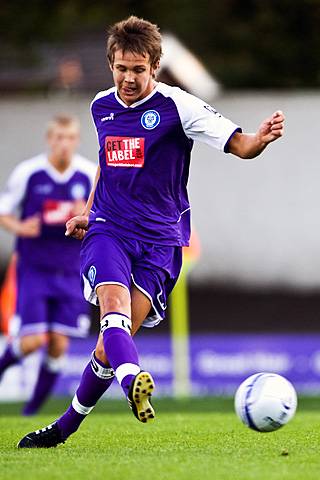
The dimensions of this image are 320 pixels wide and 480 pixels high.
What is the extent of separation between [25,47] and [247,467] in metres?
16.9

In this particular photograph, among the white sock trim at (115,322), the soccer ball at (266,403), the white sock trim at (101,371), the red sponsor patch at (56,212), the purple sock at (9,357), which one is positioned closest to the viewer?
the soccer ball at (266,403)

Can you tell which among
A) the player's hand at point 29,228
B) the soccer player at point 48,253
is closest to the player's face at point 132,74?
the soccer player at point 48,253

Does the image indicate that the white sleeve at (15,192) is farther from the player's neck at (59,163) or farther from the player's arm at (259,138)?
the player's arm at (259,138)

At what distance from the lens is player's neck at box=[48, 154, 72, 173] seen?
1188 cm

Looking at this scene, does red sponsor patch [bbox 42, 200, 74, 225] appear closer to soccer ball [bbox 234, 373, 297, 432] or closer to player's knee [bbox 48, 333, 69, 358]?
player's knee [bbox 48, 333, 69, 358]

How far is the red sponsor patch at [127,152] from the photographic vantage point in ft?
22.9

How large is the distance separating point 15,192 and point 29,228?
18.1 inches

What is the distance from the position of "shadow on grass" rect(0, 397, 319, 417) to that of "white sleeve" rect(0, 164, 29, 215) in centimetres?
195

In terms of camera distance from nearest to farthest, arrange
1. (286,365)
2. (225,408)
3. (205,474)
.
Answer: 1. (205,474)
2. (225,408)
3. (286,365)

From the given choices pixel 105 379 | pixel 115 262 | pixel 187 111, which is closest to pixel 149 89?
pixel 187 111

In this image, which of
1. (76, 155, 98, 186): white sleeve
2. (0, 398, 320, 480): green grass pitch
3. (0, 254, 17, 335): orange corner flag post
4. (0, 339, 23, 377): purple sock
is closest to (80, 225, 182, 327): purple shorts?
(0, 398, 320, 480): green grass pitch

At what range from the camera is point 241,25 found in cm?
2206

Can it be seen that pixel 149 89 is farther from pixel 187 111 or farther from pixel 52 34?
pixel 52 34

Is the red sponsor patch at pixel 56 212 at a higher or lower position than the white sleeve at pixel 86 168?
lower
